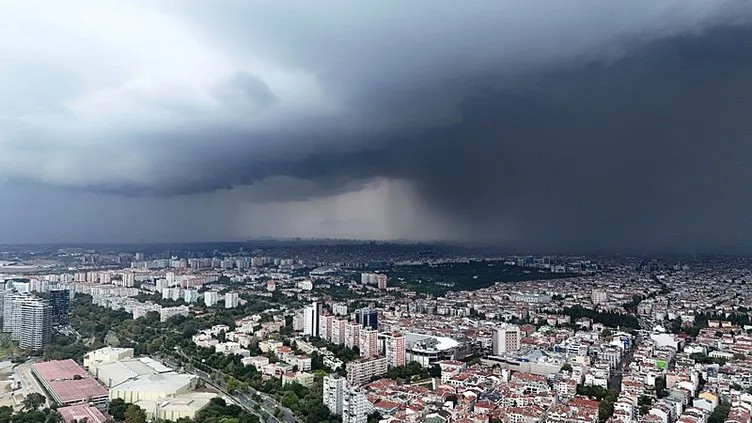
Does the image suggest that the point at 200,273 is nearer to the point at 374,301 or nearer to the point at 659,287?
the point at 374,301

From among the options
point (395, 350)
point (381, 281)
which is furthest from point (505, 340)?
point (381, 281)

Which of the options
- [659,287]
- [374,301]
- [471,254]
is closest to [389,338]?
[374,301]

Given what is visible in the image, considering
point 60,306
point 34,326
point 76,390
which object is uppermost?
point 60,306

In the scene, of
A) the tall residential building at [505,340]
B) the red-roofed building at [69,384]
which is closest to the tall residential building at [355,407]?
the red-roofed building at [69,384]

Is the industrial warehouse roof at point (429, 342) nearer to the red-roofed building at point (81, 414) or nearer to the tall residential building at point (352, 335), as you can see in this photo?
the tall residential building at point (352, 335)

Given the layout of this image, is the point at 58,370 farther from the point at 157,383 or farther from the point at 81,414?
the point at 81,414
